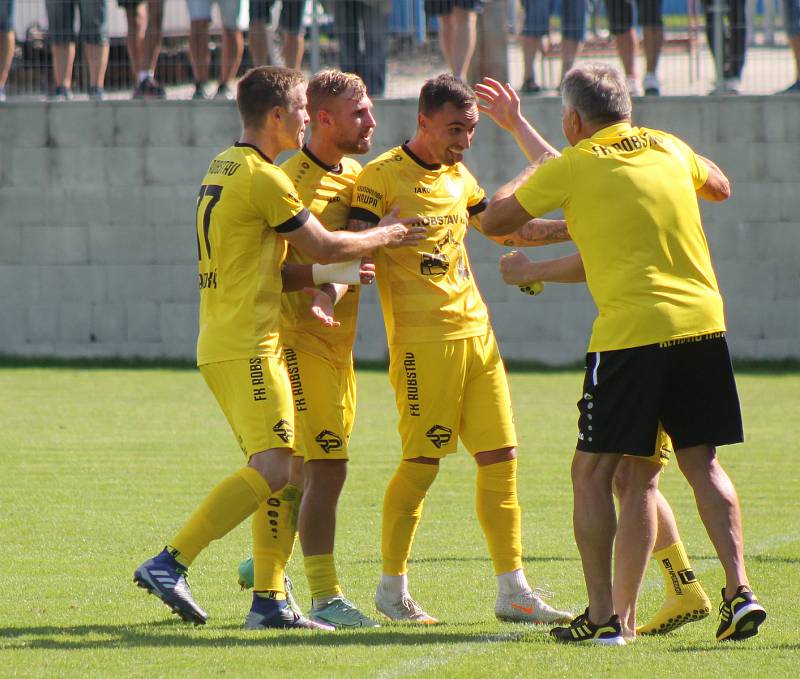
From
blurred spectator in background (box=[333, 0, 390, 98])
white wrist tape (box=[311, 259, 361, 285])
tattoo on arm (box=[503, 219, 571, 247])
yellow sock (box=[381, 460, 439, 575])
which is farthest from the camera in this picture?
blurred spectator in background (box=[333, 0, 390, 98])

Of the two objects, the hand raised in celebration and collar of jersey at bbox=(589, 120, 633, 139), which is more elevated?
the hand raised in celebration

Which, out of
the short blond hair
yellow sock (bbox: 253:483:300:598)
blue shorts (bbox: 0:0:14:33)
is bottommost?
yellow sock (bbox: 253:483:300:598)

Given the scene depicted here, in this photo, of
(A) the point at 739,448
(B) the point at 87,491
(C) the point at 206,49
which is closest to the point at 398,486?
(B) the point at 87,491

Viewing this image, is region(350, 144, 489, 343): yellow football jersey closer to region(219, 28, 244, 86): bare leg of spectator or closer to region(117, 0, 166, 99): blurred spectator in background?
region(219, 28, 244, 86): bare leg of spectator

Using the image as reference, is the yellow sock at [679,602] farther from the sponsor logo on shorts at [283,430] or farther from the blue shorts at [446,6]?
the blue shorts at [446,6]

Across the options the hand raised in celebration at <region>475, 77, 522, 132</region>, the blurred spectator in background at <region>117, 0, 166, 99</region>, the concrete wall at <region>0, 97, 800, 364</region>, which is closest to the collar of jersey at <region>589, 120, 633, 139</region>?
the hand raised in celebration at <region>475, 77, 522, 132</region>

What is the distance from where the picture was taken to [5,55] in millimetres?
16484

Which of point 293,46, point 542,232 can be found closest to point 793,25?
point 293,46

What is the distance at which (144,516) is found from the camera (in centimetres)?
824

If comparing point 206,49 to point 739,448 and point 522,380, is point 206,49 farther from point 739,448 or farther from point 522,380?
point 739,448

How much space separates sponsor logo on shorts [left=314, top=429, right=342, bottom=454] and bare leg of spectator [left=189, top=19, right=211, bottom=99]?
36.4 feet

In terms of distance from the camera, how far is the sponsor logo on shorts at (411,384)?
615 centimetres

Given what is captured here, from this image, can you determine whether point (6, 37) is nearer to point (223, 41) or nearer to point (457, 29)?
point (223, 41)

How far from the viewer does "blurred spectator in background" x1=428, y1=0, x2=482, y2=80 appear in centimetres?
1595
